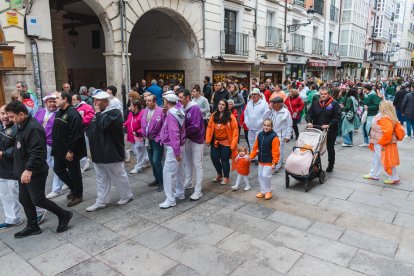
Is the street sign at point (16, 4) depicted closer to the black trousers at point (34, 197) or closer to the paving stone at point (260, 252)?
the black trousers at point (34, 197)

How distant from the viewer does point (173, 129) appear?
5.04 meters

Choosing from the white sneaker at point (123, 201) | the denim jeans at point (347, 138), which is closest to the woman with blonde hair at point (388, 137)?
the denim jeans at point (347, 138)

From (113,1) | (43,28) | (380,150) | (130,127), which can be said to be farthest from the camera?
(113,1)

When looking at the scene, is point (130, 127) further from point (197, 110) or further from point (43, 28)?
point (43, 28)

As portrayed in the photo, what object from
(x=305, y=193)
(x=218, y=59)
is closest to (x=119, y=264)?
(x=305, y=193)

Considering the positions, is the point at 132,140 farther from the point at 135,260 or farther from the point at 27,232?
the point at 135,260

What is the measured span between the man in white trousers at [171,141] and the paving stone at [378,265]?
2753mm

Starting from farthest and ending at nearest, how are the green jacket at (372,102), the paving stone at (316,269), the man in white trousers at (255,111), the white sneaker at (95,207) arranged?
1. the green jacket at (372,102)
2. the man in white trousers at (255,111)
3. the white sneaker at (95,207)
4. the paving stone at (316,269)

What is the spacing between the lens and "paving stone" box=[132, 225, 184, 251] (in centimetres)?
409

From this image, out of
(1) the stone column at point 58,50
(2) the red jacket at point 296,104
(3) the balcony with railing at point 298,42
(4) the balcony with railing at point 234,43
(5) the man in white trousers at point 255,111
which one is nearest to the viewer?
(5) the man in white trousers at point 255,111

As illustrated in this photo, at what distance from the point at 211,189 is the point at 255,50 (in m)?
13.3

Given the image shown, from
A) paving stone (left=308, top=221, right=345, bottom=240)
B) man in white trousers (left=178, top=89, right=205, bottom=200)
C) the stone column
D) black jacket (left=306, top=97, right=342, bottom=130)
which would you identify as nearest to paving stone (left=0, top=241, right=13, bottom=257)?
man in white trousers (left=178, top=89, right=205, bottom=200)

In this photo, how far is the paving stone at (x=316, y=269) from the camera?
3.44 m

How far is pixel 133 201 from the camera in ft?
18.1
